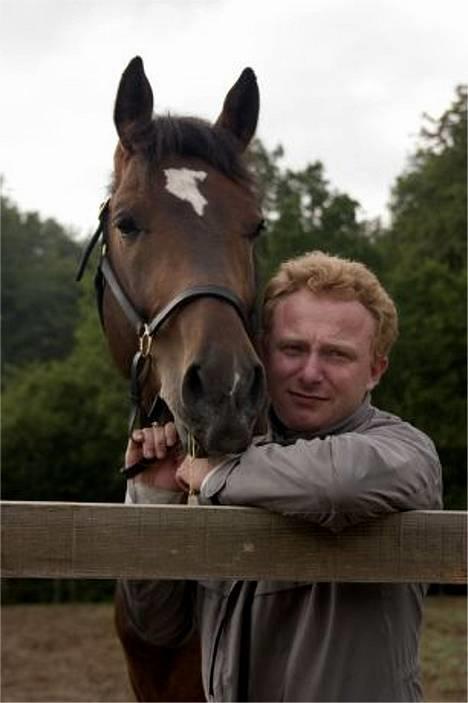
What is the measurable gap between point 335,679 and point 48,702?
9.75 meters

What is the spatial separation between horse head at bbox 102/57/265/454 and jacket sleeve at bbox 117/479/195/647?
0.65 feet

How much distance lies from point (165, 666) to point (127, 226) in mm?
1754

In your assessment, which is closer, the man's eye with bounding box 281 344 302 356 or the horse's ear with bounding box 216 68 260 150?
the man's eye with bounding box 281 344 302 356

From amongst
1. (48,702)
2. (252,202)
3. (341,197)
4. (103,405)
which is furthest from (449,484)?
(252,202)

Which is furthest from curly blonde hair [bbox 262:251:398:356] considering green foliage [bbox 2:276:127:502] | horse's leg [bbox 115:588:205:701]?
green foliage [bbox 2:276:127:502]

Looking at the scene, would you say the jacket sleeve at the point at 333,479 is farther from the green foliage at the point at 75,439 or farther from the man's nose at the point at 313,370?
the green foliage at the point at 75,439

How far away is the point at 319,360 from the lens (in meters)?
2.73

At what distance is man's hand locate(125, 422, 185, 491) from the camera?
302cm

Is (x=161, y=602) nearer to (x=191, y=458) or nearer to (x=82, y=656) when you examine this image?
(x=191, y=458)

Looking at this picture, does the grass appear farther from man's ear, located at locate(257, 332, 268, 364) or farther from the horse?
man's ear, located at locate(257, 332, 268, 364)

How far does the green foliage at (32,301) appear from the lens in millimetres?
45344

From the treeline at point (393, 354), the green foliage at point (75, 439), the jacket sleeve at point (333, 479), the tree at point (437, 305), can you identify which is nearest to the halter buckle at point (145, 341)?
the jacket sleeve at point (333, 479)

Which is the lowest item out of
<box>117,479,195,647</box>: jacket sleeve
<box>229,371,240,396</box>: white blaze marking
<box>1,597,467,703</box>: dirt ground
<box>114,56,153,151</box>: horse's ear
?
<box>1,597,467,703</box>: dirt ground

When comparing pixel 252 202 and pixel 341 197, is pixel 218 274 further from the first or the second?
pixel 341 197
